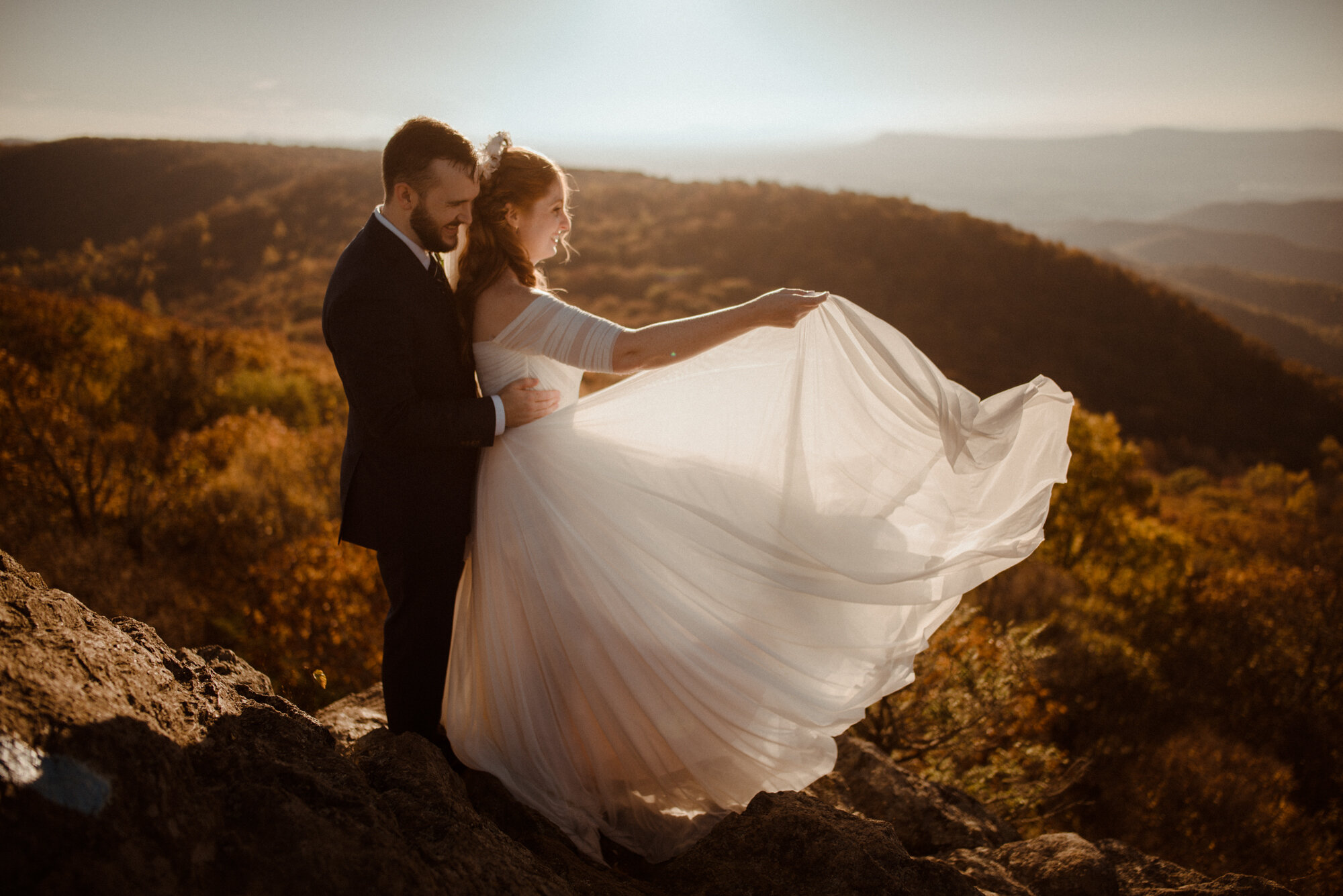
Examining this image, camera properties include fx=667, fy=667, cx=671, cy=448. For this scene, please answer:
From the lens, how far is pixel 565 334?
255 centimetres

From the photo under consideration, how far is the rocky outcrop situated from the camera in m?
1.20

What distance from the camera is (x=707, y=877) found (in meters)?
2.26

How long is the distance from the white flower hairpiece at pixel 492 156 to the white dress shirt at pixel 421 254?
423 mm

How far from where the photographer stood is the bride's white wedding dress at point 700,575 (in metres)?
2.63

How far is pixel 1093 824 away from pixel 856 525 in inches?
408

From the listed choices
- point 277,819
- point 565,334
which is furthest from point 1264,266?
point 277,819

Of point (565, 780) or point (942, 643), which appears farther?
point (942, 643)

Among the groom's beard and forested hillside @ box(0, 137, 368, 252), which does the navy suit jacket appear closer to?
the groom's beard

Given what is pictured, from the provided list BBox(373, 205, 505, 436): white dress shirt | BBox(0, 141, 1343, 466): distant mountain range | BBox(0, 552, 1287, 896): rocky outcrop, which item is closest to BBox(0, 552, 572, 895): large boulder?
BBox(0, 552, 1287, 896): rocky outcrop

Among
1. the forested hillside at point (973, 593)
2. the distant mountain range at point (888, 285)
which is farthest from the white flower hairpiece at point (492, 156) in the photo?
the distant mountain range at point (888, 285)

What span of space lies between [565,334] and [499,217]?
2.12 feet

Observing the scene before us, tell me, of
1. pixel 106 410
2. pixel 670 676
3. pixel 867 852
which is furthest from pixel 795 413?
pixel 106 410

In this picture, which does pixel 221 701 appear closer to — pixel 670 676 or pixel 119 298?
pixel 670 676

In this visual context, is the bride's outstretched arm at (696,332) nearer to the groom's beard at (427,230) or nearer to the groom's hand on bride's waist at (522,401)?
the groom's hand on bride's waist at (522,401)
